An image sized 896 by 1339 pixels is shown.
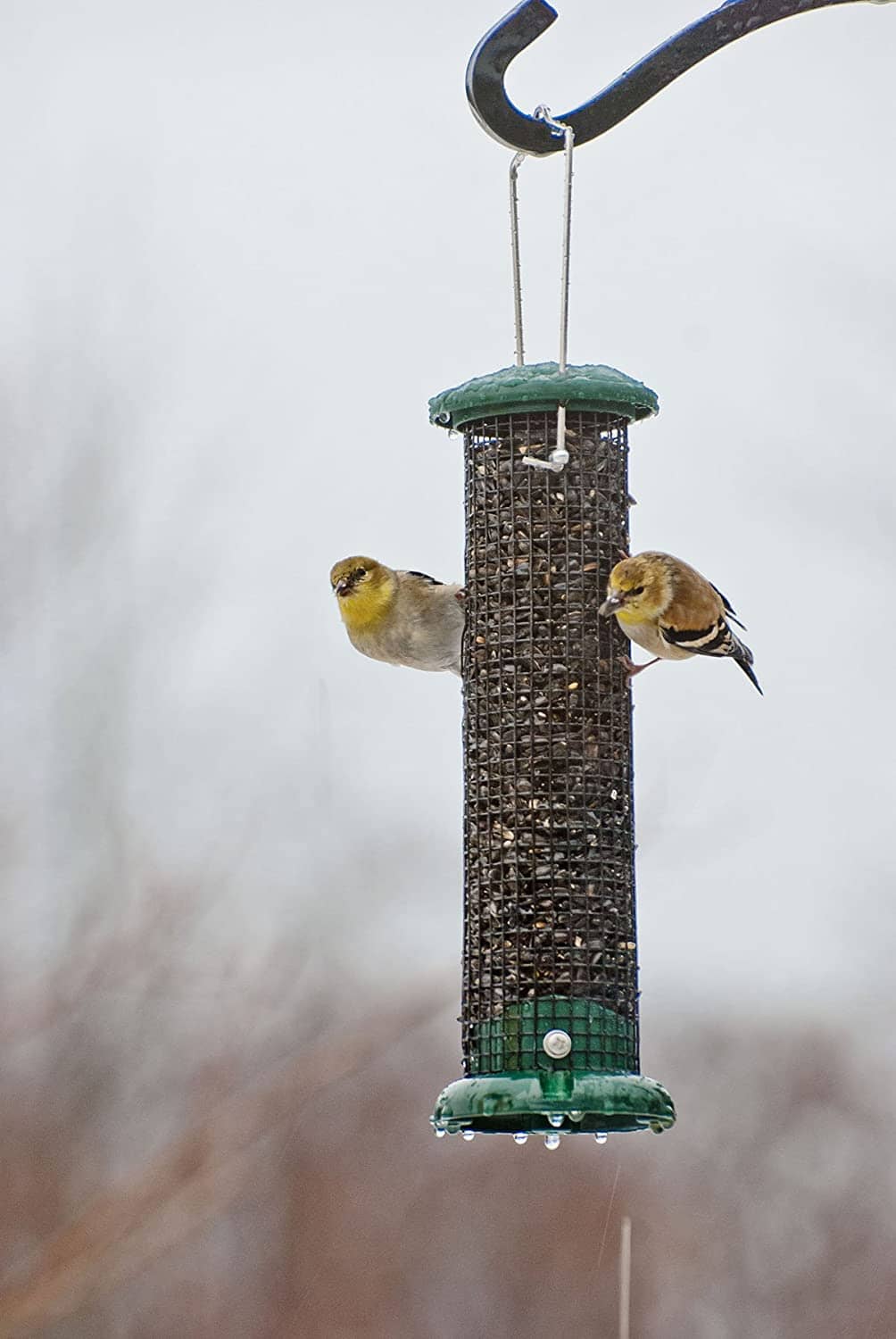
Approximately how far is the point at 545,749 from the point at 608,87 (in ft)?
6.57

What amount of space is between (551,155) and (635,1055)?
2.72 meters

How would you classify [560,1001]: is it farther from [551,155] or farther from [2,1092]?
[2,1092]

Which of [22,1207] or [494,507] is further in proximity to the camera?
[22,1207]

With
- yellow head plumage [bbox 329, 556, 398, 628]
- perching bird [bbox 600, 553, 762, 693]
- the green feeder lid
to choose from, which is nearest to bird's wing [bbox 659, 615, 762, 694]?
perching bird [bbox 600, 553, 762, 693]

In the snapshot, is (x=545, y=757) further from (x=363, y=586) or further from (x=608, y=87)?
(x=608, y=87)

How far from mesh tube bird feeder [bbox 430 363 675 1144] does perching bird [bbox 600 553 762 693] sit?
174mm

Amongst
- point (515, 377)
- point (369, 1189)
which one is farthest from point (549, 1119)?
point (369, 1189)

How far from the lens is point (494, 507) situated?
310 inches

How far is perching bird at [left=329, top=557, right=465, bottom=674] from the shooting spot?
8.31m

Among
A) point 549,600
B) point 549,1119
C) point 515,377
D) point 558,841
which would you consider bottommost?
point 549,1119

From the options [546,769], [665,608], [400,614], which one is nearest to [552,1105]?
[546,769]

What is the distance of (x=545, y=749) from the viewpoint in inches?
302

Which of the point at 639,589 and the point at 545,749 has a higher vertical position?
the point at 639,589

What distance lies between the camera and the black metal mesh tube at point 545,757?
7539mm
